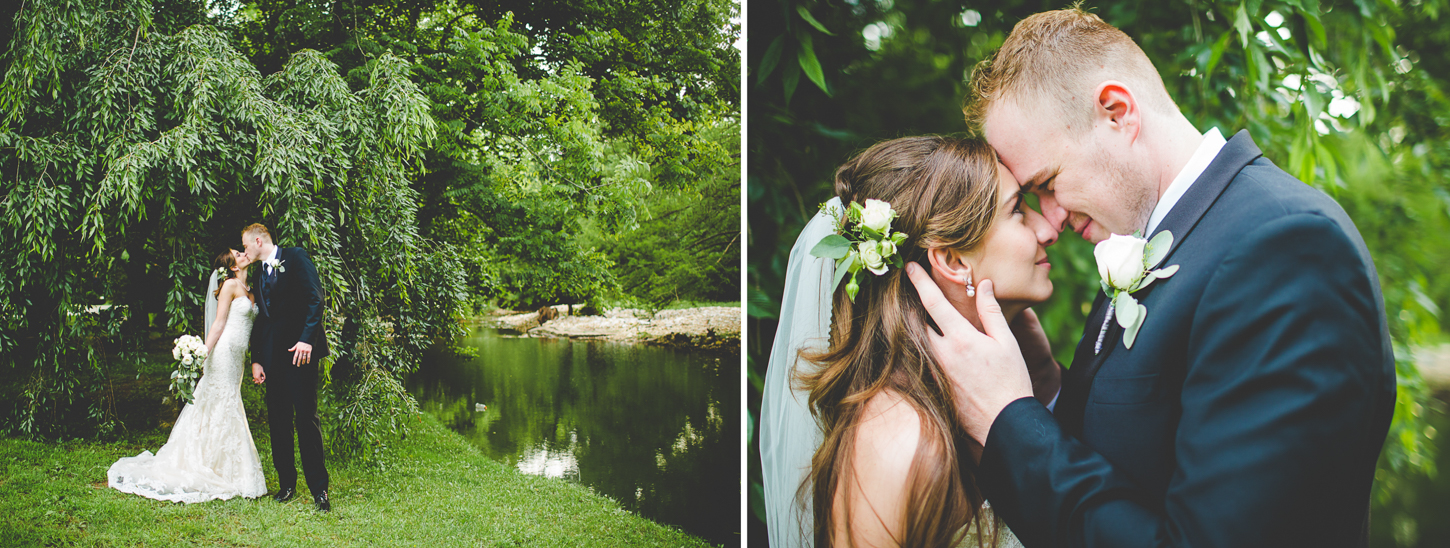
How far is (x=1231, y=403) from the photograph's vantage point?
857 mm

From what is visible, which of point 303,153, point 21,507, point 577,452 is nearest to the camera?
point 21,507

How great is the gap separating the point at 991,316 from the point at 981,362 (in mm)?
125

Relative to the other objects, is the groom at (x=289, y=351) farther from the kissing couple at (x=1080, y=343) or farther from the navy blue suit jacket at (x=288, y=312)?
the kissing couple at (x=1080, y=343)

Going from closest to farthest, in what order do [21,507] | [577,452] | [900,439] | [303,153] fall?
[900,439], [21,507], [303,153], [577,452]

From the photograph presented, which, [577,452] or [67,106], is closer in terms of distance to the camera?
[67,106]

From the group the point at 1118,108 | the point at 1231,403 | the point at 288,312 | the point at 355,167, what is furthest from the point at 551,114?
the point at 1231,403

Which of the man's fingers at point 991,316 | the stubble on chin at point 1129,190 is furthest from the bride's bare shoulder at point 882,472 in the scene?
the stubble on chin at point 1129,190

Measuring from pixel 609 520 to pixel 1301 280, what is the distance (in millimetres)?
1946

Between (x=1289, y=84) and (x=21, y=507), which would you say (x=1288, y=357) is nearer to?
(x=1289, y=84)

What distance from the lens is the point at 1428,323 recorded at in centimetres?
166

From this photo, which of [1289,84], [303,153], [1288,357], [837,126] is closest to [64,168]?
[303,153]

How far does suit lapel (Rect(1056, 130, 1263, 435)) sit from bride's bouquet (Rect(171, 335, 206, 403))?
6.75ft

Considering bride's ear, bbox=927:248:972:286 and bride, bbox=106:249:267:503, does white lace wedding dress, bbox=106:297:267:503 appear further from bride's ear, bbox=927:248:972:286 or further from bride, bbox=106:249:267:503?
bride's ear, bbox=927:248:972:286

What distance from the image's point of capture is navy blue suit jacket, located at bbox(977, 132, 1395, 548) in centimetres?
83
